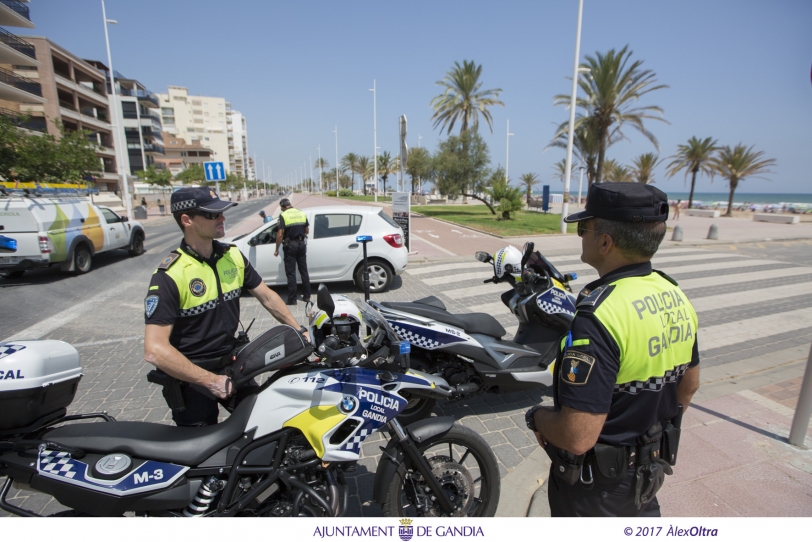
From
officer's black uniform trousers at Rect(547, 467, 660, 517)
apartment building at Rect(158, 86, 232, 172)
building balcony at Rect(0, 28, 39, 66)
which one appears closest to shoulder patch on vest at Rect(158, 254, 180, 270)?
officer's black uniform trousers at Rect(547, 467, 660, 517)

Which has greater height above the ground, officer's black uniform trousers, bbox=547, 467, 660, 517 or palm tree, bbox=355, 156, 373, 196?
palm tree, bbox=355, 156, 373, 196

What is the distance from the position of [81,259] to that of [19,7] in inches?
1287

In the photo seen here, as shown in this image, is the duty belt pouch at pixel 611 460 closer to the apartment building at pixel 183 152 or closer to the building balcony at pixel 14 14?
the building balcony at pixel 14 14

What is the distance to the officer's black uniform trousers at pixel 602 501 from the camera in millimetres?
1617

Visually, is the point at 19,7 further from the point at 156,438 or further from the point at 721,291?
the point at 721,291

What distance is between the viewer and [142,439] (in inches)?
76.4

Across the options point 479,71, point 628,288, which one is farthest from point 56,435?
point 479,71

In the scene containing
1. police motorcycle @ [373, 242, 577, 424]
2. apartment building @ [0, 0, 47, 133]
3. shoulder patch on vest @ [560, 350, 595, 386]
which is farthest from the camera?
apartment building @ [0, 0, 47, 133]

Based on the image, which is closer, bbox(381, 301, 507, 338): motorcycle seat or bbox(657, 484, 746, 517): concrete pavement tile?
bbox(657, 484, 746, 517): concrete pavement tile

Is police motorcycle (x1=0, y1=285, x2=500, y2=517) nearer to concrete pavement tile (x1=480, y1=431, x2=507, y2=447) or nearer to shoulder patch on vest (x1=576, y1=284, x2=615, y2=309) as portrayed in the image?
shoulder patch on vest (x1=576, y1=284, x2=615, y2=309)

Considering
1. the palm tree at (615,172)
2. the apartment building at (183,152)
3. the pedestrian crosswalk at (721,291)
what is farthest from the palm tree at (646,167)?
the apartment building at (183,152)

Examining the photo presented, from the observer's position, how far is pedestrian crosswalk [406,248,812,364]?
6.23 m

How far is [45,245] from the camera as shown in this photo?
9.16 m

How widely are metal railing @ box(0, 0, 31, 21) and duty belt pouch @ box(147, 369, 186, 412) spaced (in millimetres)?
40294
